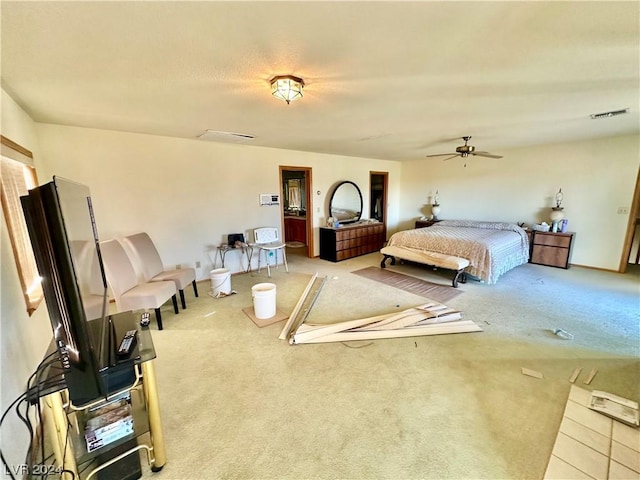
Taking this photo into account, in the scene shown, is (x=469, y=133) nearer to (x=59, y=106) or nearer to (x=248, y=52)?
(x=248, y=52)

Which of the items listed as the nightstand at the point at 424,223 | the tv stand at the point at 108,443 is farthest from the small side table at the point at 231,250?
the nightstand at the point at 424,223

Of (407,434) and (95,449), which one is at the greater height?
(95,449)

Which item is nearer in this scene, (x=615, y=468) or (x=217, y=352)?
(x=615, y=468)

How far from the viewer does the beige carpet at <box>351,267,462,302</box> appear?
12.1 ft

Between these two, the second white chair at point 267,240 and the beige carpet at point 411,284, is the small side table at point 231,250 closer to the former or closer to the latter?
the second white chair at point 267,240

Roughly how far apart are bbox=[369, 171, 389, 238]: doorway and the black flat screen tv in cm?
623

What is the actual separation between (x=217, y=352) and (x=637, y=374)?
3.52 meters

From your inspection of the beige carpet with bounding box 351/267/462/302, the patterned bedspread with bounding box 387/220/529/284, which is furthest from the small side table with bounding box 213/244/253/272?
the patterned bedspread with bounding box 387/220/529/284

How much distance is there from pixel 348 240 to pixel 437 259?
196cm

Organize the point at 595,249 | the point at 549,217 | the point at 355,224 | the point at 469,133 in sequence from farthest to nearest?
the point at 355,224
the point at 549,217
the point at 595,249
the point at 469,133

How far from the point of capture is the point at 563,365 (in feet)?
7.28

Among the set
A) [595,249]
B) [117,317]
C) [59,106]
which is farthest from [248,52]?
[595,249]

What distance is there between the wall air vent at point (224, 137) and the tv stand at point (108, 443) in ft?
9.38

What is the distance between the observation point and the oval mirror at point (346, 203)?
5980 millimetres
